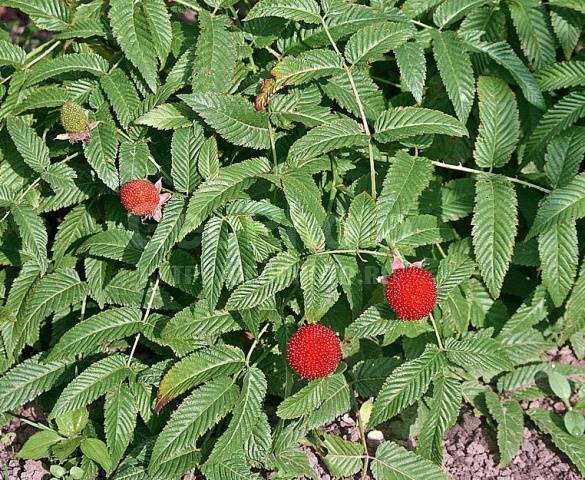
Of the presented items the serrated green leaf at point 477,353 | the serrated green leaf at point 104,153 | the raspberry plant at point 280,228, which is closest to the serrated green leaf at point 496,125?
the raspberry plant at point 280,228

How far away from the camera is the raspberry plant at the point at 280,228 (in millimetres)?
2348

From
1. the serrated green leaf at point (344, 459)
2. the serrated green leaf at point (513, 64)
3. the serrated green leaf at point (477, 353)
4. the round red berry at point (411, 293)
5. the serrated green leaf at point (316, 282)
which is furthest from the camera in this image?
the serrated green leaf at point (513, 64)

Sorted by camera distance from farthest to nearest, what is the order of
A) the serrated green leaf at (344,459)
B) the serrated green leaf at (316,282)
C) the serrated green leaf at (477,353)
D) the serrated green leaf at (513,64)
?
1. the serrated green leaf at (513,64)
2. the serrated green leaf at (344,459)
3. the serrated green leaf at (477,353)
4. the serrated green leaf at (316,282)

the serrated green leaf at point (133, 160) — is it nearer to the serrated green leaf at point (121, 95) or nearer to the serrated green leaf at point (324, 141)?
the serrated green leaf at point (121, 95)

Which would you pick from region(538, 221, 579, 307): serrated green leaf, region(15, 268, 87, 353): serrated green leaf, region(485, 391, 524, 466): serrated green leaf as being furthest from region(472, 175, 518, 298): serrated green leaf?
region(15, 268, 87, 353): serrated green leaf

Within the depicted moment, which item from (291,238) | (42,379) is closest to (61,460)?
(42,379)

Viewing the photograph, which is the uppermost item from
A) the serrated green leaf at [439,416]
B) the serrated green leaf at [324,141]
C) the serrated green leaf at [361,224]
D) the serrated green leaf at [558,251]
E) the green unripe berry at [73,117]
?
the green unripe berry at [73,117]

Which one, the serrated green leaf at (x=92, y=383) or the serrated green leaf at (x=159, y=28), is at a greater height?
the serrated green leaf at (x=159, y=28)

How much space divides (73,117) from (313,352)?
1.02 metres

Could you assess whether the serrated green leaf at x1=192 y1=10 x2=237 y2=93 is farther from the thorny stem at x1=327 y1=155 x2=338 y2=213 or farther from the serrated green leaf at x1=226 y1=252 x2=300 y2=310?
the serrated green leaf at x1=226 y1=252 x2=300 y2=310

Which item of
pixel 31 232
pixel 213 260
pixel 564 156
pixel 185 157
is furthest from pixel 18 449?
pixel 564 156

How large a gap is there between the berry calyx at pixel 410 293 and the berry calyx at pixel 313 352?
20cm

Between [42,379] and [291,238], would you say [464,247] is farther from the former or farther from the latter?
[42,379]

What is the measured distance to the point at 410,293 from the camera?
211 centimetres
